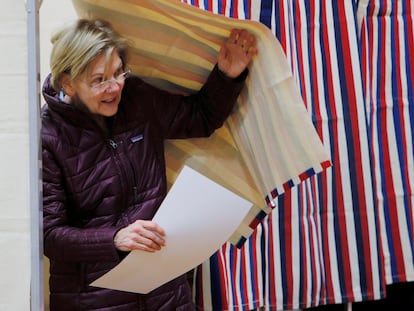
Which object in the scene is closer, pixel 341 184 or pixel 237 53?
pixel 237 53

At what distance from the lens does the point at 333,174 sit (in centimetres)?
261

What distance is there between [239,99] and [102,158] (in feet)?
1.52

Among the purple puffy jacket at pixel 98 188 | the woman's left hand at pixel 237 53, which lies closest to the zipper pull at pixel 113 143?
the purple puffy jacket at pixel 98 188

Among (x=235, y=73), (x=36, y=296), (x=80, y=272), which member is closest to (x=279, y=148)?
(x=235, y=73)

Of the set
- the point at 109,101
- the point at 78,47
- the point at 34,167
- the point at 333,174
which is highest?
the point at 78,47

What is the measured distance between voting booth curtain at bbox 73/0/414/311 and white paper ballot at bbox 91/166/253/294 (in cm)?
34

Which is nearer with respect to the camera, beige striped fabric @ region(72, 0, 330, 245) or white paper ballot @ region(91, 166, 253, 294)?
white paper ballot @ region(91, 166, 253, 294)

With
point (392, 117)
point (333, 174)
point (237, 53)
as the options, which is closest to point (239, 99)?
point (237, 53)

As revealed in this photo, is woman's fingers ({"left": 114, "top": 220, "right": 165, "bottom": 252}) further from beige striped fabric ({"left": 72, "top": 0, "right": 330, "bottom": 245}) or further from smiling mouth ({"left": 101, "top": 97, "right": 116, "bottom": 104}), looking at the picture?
beige striped fabric ({"left": 72, "top": 0, "right": 330, "bottom": 245})

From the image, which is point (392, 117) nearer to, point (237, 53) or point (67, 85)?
point (237, 53)

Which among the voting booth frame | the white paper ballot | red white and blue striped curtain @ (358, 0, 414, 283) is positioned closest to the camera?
the voting booth frame

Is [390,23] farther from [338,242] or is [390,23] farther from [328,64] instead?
[338,242]

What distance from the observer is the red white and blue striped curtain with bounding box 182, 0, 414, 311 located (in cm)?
256

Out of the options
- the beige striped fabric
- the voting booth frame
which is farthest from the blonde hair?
the voting booth frame
